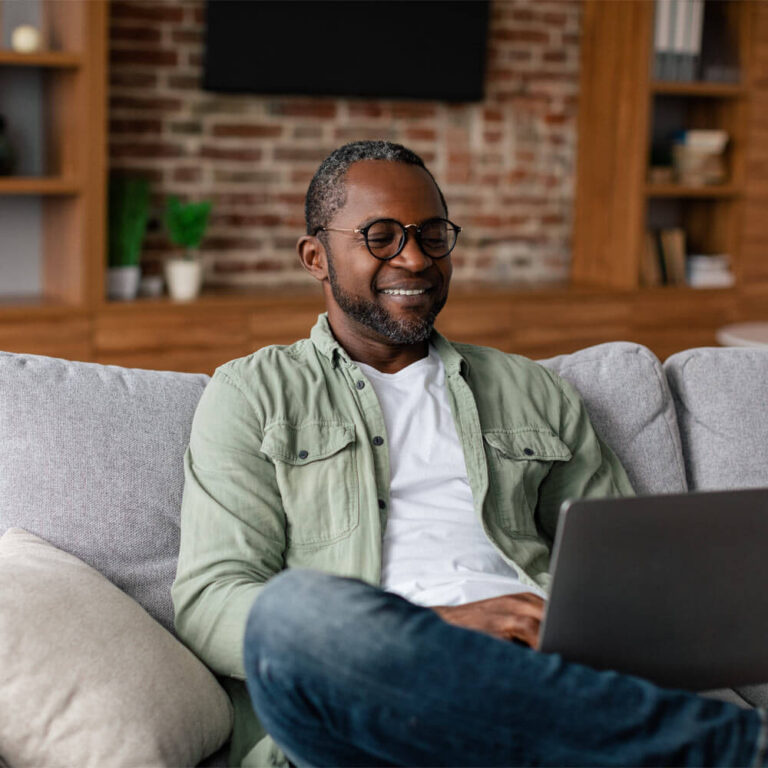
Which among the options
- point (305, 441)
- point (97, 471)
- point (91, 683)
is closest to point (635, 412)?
point (305, 441)

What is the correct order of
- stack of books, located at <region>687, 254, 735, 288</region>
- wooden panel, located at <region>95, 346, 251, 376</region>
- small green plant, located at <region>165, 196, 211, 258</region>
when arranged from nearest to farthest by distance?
1. wooden panel, located at <region>95, 346, 251, 376</region>
2. small green plant, located at <region>165, 196, 211, 258</region>
3. stack of books, located at <region>687, 254, 735, 288</region>

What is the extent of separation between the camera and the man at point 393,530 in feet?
3.65

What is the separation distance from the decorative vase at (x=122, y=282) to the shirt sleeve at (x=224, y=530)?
2.09 meters

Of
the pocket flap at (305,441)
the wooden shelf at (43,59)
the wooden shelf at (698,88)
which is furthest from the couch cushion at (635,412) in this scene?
the wooden shelf at (698,88)

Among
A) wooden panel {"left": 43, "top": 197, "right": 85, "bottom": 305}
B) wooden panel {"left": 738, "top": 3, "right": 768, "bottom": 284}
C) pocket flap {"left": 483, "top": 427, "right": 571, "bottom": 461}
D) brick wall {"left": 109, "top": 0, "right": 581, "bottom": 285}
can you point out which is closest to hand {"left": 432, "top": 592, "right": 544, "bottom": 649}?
pocket flap {"left": 483, "top": 427, "right": 571, "bottom": 461}

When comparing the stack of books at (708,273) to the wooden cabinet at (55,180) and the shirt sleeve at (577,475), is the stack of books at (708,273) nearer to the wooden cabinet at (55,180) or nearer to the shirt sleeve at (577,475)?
the wooden cabinet at (55,180)

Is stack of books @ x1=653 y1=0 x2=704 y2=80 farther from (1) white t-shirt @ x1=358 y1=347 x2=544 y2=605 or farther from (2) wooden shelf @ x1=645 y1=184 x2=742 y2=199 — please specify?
(1) white t-shirt @ x1=358 y1=347 x2=544 y2=605

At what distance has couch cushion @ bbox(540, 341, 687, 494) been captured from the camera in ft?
6.32

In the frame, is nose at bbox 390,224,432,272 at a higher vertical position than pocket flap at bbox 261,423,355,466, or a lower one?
higher

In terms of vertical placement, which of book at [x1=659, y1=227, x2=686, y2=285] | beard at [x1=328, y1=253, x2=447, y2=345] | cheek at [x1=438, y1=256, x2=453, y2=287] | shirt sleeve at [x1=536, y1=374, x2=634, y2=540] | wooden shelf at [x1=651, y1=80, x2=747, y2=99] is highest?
wooden shelf at [x1=651, y1=80, x2=747, y2=99]

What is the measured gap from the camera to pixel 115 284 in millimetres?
3604

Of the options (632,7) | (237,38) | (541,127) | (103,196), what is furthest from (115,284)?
(632,7)

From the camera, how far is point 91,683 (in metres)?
1.30

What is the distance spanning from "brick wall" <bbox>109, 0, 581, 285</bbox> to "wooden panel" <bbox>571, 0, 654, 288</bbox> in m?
0.08
